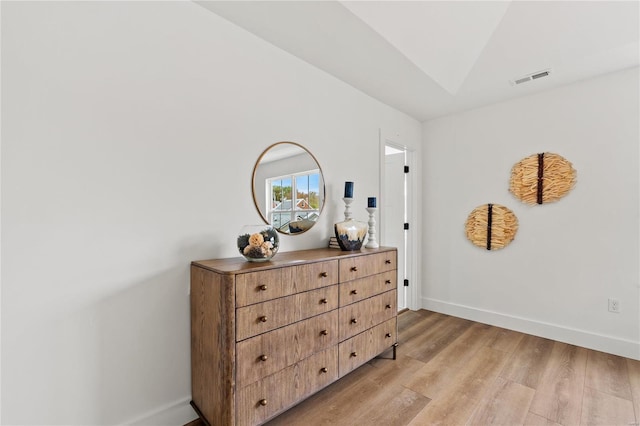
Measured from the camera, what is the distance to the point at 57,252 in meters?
1.32

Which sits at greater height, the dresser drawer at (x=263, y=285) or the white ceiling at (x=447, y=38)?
the white ceiling at (x=447, y=38)

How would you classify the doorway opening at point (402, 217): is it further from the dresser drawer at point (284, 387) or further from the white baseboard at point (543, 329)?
the dresser drawer at point (284, 387)

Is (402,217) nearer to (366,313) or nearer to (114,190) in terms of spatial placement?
(366,313)

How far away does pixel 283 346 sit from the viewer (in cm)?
163

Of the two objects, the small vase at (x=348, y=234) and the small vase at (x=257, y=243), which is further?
the small vase at (x=348, y=234)

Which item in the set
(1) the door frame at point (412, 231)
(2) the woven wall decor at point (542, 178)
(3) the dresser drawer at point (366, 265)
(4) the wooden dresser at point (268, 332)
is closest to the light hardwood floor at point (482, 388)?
(4) the wooden dresser at point (268, 332)

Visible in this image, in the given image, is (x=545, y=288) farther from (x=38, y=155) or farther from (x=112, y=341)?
(x=38, y=155)

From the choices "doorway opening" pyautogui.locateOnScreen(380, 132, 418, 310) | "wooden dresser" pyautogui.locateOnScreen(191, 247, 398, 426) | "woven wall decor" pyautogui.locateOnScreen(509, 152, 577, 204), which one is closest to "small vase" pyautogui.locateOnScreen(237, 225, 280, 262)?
"wooden dresser" pyautogui.locateOnScreen(191, 247, 398, 426)

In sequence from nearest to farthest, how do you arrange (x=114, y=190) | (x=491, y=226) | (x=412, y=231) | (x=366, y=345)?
1. (x=114, y=190)
2. (x=366, y=345)
3. (x=491, y=226)
4. (x=412, y=231)

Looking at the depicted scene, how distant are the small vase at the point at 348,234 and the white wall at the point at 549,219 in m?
1.82

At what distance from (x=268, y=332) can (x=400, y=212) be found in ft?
8.90

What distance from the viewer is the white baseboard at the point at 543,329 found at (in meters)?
2.48

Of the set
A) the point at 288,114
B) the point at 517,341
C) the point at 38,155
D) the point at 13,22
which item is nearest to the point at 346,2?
the point at 288,114

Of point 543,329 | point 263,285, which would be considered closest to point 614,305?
point 543,329
